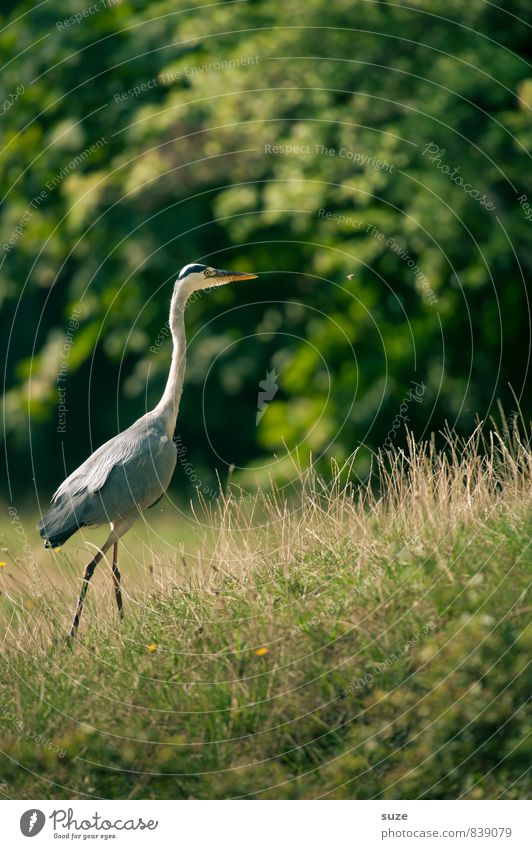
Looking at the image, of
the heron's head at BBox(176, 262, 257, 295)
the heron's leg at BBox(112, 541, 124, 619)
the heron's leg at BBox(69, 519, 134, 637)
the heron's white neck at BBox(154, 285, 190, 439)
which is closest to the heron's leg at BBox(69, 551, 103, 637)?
the heron's leg at BBox(69, 519, 134, 637)

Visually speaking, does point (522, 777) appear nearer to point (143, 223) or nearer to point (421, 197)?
point (421, 197)

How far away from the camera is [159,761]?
5.91m

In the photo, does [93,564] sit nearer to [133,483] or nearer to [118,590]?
[118,590]

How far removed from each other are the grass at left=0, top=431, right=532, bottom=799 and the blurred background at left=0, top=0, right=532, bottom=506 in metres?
5.48

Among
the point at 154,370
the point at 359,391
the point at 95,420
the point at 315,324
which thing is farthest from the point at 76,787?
the point at 95,420

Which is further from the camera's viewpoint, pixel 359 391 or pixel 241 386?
pixel 241 386

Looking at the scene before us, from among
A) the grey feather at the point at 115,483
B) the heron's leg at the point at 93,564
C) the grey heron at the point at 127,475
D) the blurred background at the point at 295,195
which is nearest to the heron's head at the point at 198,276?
the grey heron at the point at 127,475

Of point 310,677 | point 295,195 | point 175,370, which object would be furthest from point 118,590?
point 295,195

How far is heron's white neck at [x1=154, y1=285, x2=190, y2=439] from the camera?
791 centimetres

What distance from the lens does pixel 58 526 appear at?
297 inches

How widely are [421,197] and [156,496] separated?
5392mm

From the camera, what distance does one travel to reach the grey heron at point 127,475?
7.61m

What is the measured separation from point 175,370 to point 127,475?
33.0 inches

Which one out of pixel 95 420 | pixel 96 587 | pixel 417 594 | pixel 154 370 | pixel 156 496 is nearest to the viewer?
pixel 417 594
